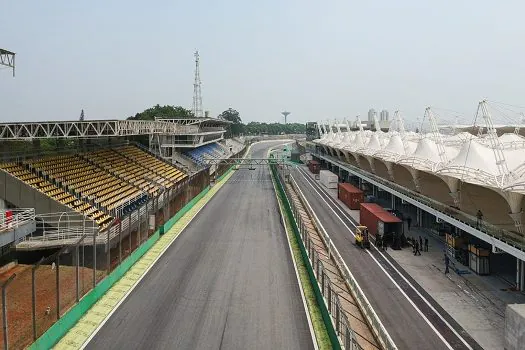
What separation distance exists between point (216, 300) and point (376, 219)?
16.8 metres

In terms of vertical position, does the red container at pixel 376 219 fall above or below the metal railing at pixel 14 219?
below

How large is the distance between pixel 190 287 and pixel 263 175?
204 feet

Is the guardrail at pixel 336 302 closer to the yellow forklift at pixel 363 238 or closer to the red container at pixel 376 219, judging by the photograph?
the yellow forklift at pixel 363 238

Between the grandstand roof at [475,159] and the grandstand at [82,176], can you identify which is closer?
the grandstand roof at [475,159]

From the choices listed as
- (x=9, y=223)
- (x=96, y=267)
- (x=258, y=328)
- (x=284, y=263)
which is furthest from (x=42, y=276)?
(x=284, y=263)

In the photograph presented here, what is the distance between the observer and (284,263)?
25.2 m

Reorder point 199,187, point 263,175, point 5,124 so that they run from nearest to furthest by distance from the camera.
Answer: point 5,124
point 199,187
point 263,175

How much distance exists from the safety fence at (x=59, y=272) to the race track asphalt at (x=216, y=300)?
1.78 meters

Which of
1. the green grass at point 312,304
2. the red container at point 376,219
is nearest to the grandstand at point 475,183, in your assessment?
the red container at point 376,219

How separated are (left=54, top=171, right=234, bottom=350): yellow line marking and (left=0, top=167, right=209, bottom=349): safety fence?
0.78m

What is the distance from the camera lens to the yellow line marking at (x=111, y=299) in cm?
1576

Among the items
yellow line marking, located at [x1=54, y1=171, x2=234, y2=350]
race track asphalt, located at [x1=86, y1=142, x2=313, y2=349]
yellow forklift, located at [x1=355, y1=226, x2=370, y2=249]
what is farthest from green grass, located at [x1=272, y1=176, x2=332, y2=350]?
yellow line marking, located at [x1=54, y1=171, x2=234, y2=350]

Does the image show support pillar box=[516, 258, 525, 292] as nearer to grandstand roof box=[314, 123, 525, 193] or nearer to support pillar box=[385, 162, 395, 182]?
grandstand roof box=[314, 123, 525, 193]

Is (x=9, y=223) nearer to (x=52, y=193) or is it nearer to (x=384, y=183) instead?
(x=52, y=193)
